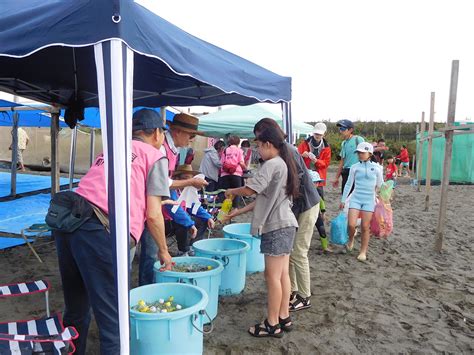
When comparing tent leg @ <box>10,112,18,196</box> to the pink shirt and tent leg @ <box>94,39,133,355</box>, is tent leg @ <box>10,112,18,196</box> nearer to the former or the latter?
the pink shirt

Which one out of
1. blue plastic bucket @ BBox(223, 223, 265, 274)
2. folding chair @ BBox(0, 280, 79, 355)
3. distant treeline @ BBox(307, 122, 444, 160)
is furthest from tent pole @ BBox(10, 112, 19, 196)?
distant treeline @ BBox(307, 122, 444, 160)

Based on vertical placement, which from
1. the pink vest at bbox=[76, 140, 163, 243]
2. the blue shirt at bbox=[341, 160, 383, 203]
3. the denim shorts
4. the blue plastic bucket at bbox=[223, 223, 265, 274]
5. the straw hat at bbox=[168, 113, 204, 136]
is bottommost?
the blue plastic bucket at bbox=[223, 223, 265, 274]

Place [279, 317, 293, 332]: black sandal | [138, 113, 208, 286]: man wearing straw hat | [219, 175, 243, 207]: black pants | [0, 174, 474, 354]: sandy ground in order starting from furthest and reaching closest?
[219, 175, 243, 207]: black pants
[138, 113, 208, 286]: man wearing straw hat
[279, 317, 293, 332]: black sandal
[0, 174, 474, 354]: sandy ground

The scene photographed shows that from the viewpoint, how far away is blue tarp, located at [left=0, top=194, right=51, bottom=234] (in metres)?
6.45

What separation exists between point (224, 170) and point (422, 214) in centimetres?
471

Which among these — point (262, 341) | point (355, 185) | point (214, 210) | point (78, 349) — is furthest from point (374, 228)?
point (78, 349)

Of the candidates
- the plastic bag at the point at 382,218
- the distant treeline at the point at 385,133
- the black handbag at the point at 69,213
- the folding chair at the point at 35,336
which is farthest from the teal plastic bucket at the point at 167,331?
the distant treeline at the point at 385,133

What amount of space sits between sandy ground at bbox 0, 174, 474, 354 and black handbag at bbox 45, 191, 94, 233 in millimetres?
1261

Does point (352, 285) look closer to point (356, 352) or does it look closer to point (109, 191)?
point (356, 352)

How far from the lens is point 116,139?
6.75 ft

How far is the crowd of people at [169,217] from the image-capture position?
2.17 m

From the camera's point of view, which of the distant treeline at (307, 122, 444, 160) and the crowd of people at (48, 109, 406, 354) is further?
the distant treeline at (307, 122, 444, 160)

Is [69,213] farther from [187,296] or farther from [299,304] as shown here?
[299,304]

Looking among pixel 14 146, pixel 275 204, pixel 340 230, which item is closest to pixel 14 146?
pixel 14 146
